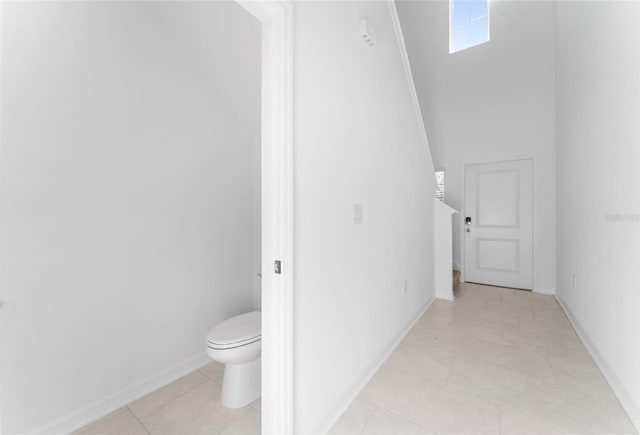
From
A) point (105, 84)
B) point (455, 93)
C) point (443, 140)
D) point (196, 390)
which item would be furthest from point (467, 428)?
point (455, 93)

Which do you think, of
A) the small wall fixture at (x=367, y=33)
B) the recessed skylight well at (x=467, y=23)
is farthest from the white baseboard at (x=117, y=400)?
the recessed skylight well at (x=467, y=23)

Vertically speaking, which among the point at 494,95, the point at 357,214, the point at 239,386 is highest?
the point at 494,95

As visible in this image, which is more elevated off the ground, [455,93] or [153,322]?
[455,93]

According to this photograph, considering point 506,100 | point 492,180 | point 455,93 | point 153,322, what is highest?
point 455,93

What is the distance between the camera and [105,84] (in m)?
1.54

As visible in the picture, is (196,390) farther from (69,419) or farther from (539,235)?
(539,235)

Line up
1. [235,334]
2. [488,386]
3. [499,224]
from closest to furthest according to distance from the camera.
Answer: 1. [235,334]
2. [488,386]
3. [499,224]

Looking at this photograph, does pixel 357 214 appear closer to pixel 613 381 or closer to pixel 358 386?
pixel 358 386

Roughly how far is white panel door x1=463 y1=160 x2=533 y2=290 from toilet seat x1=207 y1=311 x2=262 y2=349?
371 cm

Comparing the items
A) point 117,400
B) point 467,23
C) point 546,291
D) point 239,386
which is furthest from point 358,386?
point 467,23

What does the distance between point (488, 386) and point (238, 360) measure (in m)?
1.54

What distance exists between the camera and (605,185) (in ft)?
6.18

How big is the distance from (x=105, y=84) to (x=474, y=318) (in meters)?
3.56

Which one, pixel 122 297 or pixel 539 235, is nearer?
pixel 122 297
